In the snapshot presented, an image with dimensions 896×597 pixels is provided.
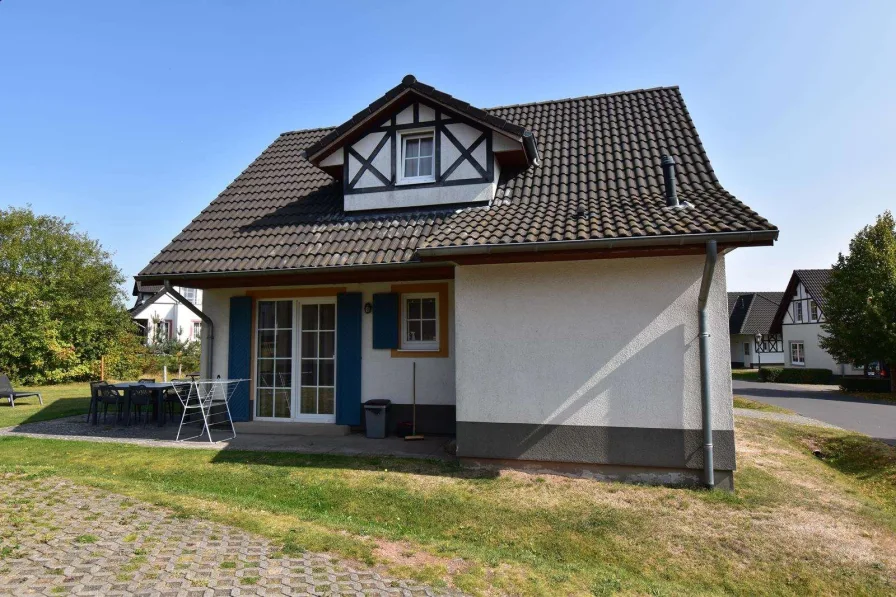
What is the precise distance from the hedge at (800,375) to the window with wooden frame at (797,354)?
5474 mm

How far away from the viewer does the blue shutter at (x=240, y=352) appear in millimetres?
9211

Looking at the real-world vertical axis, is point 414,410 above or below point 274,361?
below

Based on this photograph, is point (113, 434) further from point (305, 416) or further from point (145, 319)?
point (145, 319)

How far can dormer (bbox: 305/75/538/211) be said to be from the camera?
28.5 ft

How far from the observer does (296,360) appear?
360 inches

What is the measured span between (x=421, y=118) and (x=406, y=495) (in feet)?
21.0

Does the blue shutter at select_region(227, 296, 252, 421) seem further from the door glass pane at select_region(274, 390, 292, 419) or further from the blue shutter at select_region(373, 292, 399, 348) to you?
the blue shutter at select_region(373, 292, 399, 348)

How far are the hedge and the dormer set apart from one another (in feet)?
92.8

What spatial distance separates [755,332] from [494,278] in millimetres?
44084

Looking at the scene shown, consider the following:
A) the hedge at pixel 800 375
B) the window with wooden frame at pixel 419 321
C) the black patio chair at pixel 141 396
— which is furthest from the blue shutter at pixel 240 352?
the hedge at pixel 800 375

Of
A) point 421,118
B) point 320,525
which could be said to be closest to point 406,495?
point 320,525

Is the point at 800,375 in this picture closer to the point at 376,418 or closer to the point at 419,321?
the point at 419,321

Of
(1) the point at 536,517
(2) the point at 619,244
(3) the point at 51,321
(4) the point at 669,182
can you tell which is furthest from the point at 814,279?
(3) the point at 51,321

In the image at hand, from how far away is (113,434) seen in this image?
9.04 meters
